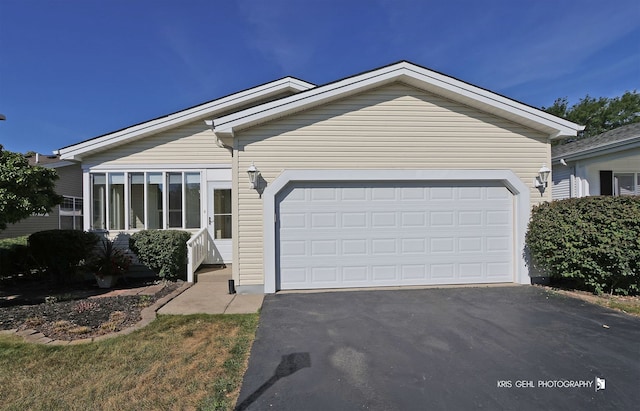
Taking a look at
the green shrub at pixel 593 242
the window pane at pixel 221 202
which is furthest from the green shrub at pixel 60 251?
the green shrub at pixel 593 242

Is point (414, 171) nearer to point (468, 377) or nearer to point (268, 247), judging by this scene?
point (268, 247)

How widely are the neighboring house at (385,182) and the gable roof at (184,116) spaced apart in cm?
272

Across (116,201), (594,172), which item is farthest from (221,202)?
(594,172)

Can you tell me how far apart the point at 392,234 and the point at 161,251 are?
544 centimetres

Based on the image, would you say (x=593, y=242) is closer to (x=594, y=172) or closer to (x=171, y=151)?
(x=594, y=172)

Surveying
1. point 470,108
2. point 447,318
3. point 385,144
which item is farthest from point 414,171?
point 447,318

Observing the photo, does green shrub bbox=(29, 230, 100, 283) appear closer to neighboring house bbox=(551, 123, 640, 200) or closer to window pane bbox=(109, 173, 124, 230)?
window pane bbox=(109, 173, 124, 230)

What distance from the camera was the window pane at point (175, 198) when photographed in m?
8.62

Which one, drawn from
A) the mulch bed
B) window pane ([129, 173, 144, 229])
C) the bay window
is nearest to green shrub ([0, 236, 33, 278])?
the mulch bed

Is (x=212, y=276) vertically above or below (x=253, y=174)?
below

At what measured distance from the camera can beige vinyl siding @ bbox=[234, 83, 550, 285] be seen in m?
6.10

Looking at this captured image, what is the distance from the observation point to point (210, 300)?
5.66 m

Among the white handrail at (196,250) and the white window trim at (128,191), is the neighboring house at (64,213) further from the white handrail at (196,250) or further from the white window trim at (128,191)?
the white handrail at (196,250)

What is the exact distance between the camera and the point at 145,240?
291 inches
